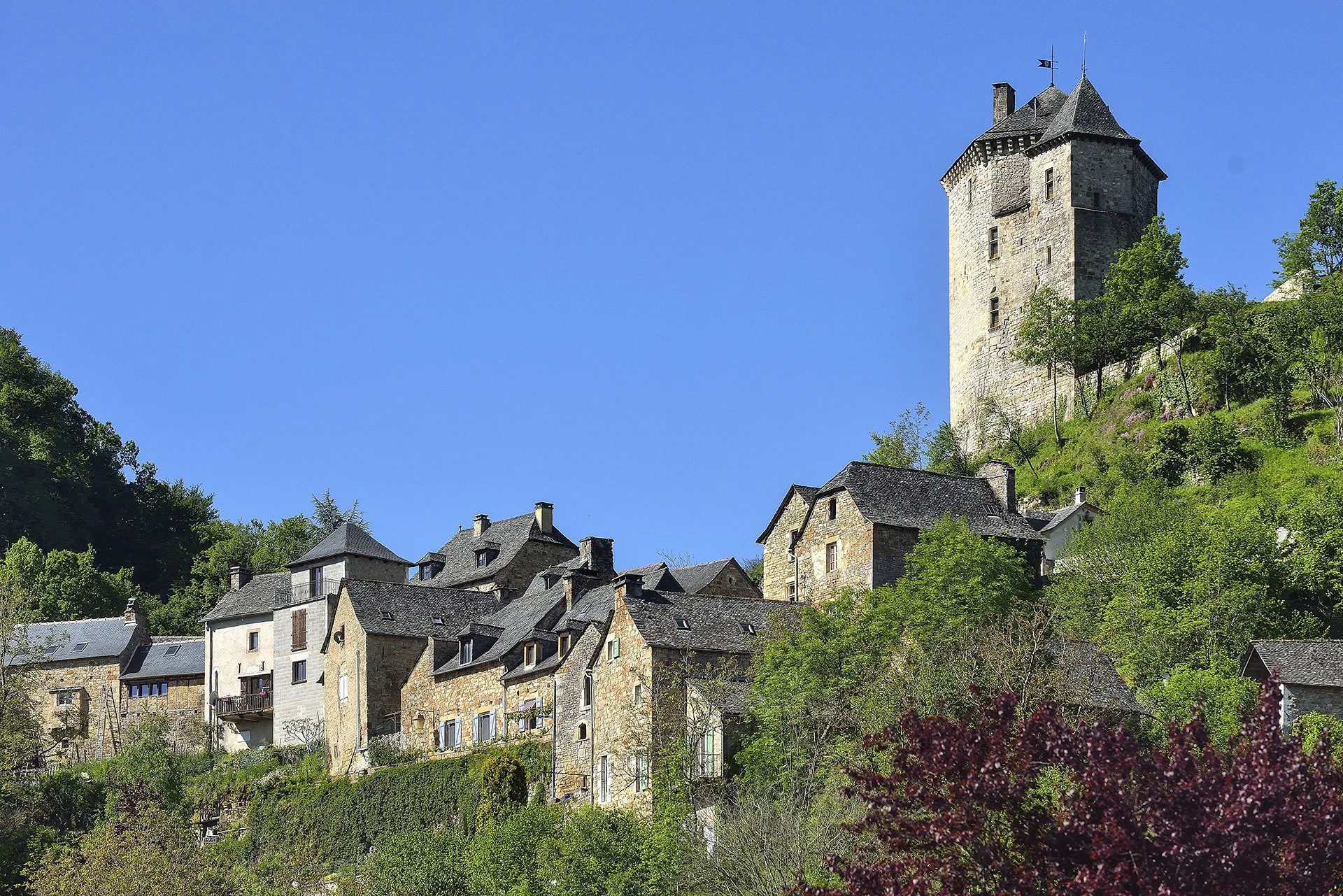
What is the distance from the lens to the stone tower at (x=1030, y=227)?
76.2 m

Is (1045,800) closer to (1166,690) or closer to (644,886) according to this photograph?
(644,886)

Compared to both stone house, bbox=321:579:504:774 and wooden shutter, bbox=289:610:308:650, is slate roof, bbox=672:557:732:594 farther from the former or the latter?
wooden shutter, bbox=289:610:308:650

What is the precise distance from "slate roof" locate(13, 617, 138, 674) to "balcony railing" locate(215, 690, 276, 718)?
4.13 m

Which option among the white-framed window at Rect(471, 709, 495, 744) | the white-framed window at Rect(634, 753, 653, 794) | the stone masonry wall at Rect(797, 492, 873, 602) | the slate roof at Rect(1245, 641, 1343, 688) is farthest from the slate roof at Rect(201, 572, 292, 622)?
the slate roof at Rect(1245, 641, 1343, 688)

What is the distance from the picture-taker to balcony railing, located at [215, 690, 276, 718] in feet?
235

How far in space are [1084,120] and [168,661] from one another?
1719 inches

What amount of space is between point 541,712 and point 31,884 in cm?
1456

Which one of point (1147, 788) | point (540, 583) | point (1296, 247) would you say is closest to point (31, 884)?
point (540, 583)

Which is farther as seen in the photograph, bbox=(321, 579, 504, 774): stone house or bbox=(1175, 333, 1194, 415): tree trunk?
bbox=(1175, 333, 1194, 415): tree trunk

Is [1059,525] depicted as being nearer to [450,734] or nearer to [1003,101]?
[450,734]

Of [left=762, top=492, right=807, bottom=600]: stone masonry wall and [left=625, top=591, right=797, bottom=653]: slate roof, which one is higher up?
A: [left=762, top=492, right=807, bottom=600]: stone masonry wall

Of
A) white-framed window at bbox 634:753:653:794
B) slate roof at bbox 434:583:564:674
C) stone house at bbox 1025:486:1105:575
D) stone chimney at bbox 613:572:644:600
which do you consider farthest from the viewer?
slate roof at bbox 434:583:564:674

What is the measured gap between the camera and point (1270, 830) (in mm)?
18734

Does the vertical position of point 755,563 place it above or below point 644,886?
above
